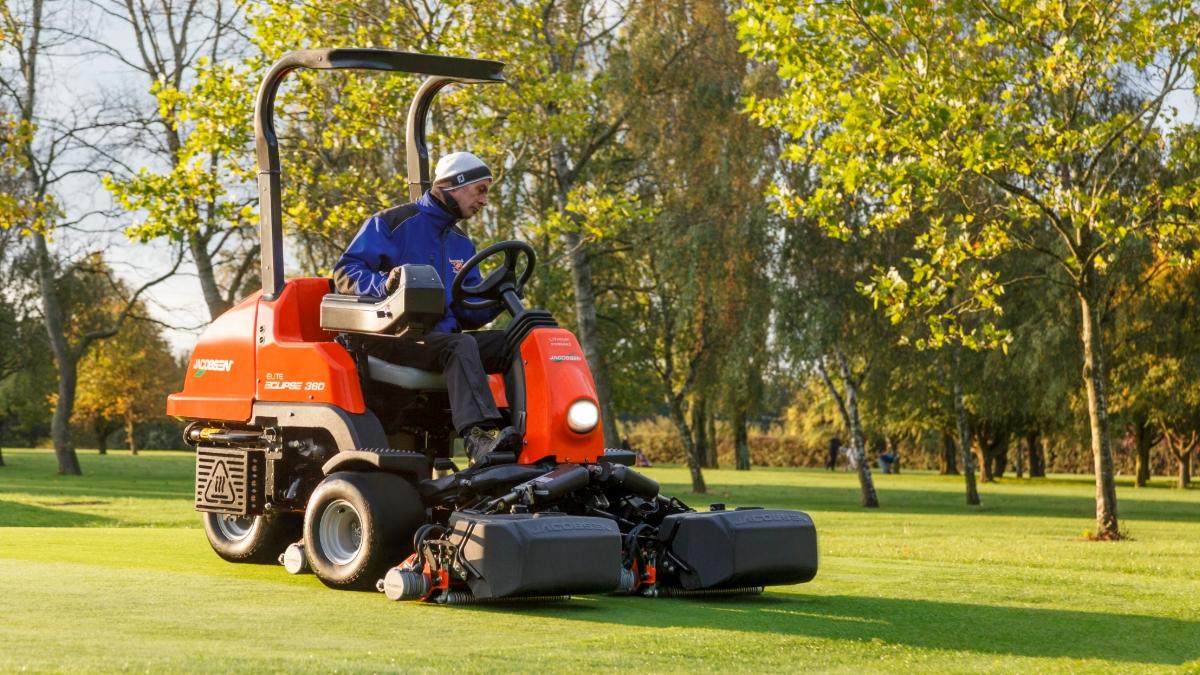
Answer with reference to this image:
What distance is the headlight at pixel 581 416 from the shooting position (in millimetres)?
8556

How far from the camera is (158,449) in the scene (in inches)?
3546

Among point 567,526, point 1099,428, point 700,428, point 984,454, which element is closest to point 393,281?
point 567,526

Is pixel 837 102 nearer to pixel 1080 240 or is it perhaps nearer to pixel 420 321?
pixel 1080 240

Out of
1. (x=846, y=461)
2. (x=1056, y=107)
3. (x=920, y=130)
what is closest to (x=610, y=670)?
(x=920, y=130)

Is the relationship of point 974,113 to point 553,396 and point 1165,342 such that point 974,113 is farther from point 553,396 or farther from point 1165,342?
point 1165,342

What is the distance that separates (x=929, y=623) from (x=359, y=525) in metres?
3.09

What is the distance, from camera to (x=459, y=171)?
929 centimetres

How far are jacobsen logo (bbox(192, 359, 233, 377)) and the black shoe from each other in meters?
2.00

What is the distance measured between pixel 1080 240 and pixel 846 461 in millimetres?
63864

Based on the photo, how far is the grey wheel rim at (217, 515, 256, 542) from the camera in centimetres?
1008


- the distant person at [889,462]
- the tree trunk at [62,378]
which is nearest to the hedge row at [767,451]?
the distant person at [889,462]

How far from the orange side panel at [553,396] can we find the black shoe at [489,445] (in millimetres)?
87

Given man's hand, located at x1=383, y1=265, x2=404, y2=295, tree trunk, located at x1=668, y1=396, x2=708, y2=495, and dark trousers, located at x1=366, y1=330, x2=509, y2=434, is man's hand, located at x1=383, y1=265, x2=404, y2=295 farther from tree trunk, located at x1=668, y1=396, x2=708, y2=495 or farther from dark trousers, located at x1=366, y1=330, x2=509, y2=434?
tree trunk, located at x1=668, y1=396, x2=708, y2=495

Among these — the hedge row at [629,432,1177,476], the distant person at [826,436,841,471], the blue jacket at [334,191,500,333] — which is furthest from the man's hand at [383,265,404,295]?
the hedge row at [629,432,1177,476]
